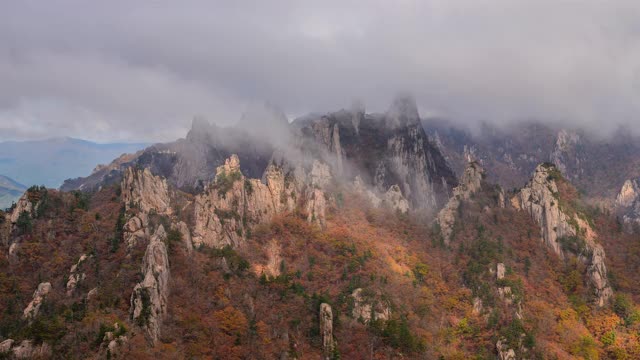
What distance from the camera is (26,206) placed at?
90.6 meters

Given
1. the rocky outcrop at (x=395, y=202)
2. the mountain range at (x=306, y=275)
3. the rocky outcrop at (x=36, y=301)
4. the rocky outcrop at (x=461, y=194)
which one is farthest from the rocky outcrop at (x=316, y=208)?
the rocky outcrop at (x=36, y=301)

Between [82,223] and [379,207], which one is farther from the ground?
[379,207]

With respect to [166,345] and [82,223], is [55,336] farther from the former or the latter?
[82,223]

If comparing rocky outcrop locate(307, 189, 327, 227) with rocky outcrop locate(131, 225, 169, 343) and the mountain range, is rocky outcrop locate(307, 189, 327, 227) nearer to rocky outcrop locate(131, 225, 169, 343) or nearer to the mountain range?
the mountain range

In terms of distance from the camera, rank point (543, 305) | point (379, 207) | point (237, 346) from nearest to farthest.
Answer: point (237, 346)
point (543, 305)
point (379, 207)

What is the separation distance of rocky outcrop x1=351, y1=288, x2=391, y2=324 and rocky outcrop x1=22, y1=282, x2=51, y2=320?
5068 centimetres

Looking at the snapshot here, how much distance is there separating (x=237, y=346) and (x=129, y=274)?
19.3 m

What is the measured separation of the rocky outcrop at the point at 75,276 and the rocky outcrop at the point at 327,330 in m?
38.3

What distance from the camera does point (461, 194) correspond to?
469ft

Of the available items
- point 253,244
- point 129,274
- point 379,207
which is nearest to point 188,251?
point 129,274

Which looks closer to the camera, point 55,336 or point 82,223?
point 55,336

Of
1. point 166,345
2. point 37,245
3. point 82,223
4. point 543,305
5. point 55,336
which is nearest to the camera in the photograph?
point 55,336

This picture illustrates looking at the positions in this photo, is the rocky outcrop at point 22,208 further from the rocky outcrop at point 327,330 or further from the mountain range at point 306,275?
the rocky outcrop at point 327,330

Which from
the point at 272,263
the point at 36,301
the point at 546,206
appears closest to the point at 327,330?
the point at 272,263
